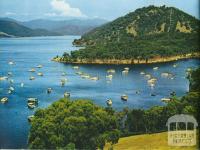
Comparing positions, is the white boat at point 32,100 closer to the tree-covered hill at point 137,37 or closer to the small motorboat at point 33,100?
the small motorboat at point 33,100

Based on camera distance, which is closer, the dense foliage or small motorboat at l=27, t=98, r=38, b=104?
the dense foliage

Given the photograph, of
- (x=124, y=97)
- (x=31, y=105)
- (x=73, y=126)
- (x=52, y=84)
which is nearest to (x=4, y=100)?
(x=31, y=105)

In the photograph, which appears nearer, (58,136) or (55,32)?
(58,136)

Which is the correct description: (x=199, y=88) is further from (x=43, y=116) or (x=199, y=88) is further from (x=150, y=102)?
(x=43, y=116)

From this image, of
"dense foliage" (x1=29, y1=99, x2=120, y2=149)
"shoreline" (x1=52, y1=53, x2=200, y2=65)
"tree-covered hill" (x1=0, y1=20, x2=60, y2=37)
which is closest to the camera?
"dense foliage" (x1=29, y1=99, x2=120, y2=149)

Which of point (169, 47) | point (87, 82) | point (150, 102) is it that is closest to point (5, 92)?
point (87, 82)

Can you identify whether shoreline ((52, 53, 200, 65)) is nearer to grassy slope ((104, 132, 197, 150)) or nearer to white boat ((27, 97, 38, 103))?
white boat ((27, 97, 38, 103))

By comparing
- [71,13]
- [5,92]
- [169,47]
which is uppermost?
[71,13]

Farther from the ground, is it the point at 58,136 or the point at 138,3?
the point at 138,3

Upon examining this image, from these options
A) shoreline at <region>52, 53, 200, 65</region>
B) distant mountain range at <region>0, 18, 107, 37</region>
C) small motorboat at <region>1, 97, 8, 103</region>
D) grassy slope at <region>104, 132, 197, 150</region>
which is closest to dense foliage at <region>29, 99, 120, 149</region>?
grassy slope at <region>104, 132, 197, 150</region>
